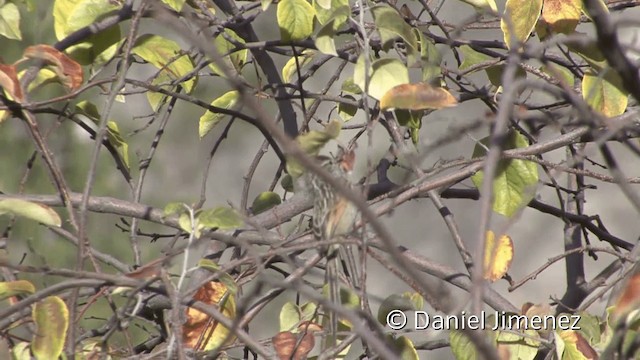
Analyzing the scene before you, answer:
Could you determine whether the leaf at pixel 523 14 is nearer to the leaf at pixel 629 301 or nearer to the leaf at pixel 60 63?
the leaf at pixel 629 301

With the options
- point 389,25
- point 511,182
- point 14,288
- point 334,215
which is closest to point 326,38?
point 389,25

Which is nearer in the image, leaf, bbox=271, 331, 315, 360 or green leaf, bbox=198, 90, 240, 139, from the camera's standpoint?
leaf, bbox=271, 331, 315, 360

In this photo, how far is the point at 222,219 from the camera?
0.74 meters

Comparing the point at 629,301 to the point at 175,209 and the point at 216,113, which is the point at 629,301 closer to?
the point at 175,209

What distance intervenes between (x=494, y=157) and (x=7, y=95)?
2.01ft

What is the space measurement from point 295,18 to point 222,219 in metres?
0.29

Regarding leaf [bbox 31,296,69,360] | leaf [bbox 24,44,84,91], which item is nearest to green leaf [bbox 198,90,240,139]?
leaf [bbox 24,44,84,91]

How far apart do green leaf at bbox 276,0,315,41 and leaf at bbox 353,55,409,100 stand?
0.17 meters

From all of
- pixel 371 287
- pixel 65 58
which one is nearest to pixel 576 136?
pixel 65 58

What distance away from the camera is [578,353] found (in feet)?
2.57

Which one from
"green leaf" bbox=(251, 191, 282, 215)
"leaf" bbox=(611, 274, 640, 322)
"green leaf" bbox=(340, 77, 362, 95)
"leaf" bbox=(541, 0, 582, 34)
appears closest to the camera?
"leaf" bbox=(611, 274, 640, 322)

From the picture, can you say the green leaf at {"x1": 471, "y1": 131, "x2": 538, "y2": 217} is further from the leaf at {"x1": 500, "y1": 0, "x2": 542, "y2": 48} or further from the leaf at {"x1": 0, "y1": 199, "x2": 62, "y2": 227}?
the leaf at {"x1": 0, "y1": 199, "x2": 62, "y2": 227}

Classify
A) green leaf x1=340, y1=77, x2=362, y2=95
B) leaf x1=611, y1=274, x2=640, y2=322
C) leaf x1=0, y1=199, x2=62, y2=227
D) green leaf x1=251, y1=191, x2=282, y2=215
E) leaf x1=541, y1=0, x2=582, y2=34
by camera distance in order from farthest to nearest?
green leaf x1=251, y1=191, x2=282, y2=215
green leaf x1=340, y1=77, x2=362, y2=95
leaf x1=541, y1=0, x2=582, y2=34
leaf x1=0, y1=199, x2=62, y2=227
leaf x1=611, y1=274, x2=640, y2=322

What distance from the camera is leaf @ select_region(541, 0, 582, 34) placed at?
854mm
